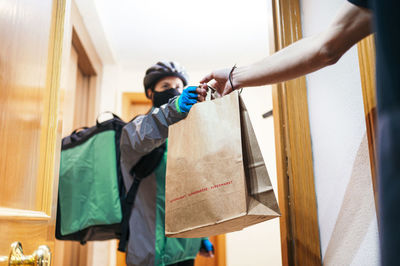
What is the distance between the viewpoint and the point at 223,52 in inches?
106

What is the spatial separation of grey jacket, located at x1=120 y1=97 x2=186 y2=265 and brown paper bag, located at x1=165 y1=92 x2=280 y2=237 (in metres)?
0.37

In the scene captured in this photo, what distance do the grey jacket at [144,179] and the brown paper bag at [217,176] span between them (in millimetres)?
369

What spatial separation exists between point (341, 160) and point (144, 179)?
85cm

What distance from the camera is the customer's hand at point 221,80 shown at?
922 millimetres

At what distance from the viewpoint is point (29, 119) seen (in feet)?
2.35

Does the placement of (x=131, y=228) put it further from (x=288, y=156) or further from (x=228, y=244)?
(x=228, y=244)

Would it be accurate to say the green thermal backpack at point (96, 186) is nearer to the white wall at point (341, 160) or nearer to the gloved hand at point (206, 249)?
the gloved hand at point (206, 249)

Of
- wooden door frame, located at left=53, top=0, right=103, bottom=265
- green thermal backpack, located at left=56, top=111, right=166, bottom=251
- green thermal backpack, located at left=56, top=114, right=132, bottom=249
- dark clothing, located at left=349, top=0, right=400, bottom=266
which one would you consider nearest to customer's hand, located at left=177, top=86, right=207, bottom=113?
green thermal backpack, located at left=56, top=111, right=166, bottom=251

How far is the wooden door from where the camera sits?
1.92 feet

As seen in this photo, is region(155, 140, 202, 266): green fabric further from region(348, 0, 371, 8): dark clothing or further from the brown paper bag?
region(348, 0, 371, 8): dark clothing

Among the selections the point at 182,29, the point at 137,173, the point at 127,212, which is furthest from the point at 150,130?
the point at 182,29

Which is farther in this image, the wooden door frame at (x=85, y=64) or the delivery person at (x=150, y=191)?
the wooden door frame at (x=85, y=64)

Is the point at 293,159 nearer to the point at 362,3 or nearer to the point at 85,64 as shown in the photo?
the point at 362,3

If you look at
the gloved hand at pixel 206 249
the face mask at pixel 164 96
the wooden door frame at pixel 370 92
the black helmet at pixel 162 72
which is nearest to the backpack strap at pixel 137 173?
the face mask at pixel 164 96
